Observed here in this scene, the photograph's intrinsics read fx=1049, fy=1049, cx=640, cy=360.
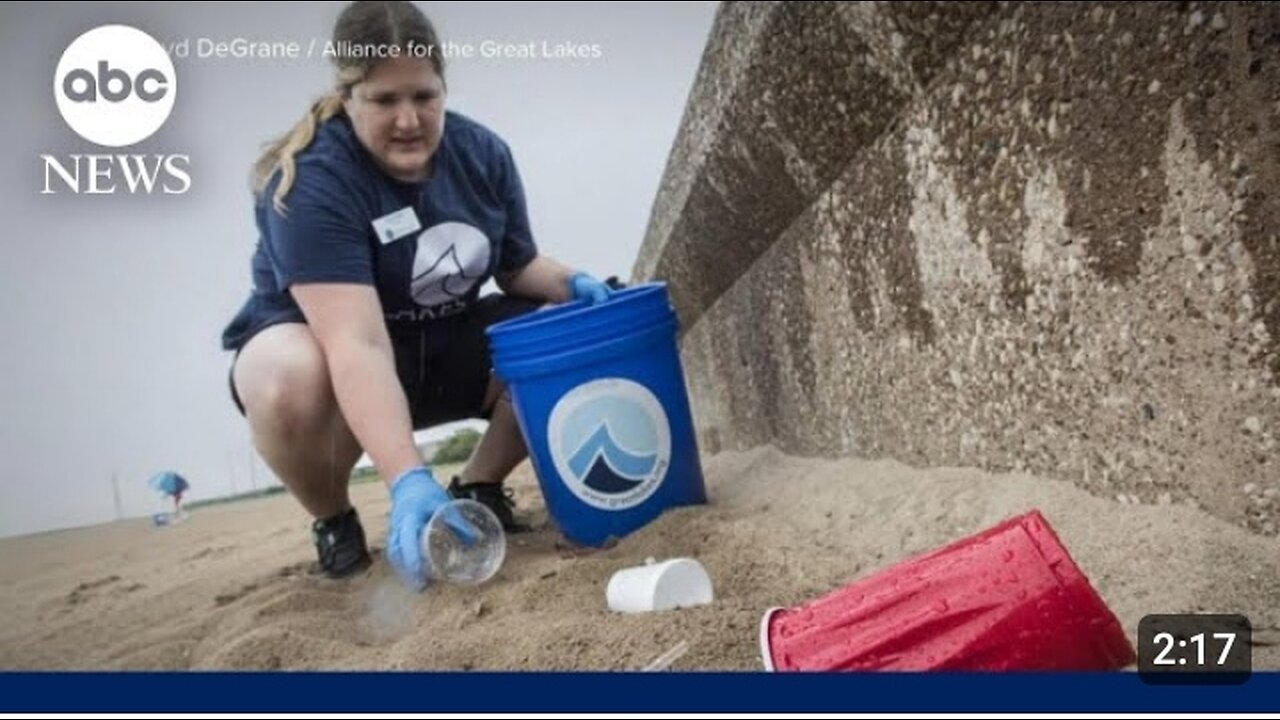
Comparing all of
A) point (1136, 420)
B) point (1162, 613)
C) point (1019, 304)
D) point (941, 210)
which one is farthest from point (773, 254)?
point (1162, 613)

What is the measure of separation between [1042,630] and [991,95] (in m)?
0.50

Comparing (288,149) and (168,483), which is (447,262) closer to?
(288,149)

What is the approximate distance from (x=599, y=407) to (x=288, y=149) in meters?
0.53

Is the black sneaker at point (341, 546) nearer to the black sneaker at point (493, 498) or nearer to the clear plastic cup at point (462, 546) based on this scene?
the black sneaker at point (493, 498)

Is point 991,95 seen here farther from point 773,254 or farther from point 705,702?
point 773,254

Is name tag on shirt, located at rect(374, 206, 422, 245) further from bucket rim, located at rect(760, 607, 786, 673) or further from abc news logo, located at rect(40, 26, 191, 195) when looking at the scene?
bucket rim, located at rect(760, 607, 786, 673)

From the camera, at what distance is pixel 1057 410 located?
3.16 feet

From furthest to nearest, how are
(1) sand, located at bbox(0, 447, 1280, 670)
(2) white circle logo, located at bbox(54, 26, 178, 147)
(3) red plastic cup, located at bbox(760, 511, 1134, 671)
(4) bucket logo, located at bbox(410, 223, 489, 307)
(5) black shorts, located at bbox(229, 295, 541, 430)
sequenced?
(5) black shorts, located at bbox(229, 295, 541, 430), (4) bucket logo, located at bbox(410, 223, 489, 307), (2) white circle logo, located at bbox(54, 26, 178, 147), (1) sand, located at bbox(0, 447, 1280, 670), (3) red plastic cup, located at bbox(760, 511, 1134, 671)

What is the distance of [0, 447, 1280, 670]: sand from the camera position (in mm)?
818

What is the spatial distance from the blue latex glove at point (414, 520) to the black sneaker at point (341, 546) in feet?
1.06

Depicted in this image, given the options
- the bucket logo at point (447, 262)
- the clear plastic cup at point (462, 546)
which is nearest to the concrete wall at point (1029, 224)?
the bucket logo at point (447, 262)

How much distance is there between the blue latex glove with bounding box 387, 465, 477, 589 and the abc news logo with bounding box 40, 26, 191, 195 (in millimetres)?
436

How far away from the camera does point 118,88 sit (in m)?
1.15

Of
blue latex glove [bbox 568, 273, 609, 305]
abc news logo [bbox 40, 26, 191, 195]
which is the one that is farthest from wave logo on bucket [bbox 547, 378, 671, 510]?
abc news logo [bbox 40, 26, 191, 195]
